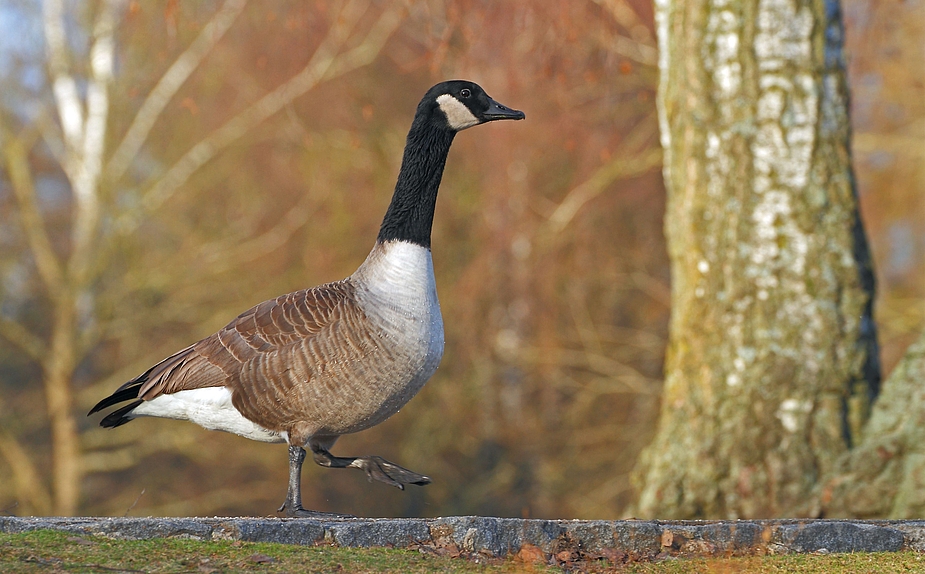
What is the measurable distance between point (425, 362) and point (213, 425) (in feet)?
4.21

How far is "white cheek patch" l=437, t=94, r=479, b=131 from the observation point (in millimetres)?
5797

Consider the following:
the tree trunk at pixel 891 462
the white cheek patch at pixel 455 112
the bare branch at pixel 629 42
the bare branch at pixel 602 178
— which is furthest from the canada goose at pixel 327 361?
the bare branch at pixel 602 178

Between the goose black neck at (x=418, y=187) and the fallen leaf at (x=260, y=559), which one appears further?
the goose black neck at (x=418, y=187)

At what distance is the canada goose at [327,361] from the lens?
16.4 feet

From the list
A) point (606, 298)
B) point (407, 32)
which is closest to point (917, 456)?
point (606, 298)

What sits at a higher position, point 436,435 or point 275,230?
point 275,230

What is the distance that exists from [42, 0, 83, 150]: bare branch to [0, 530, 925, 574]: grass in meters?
14.4

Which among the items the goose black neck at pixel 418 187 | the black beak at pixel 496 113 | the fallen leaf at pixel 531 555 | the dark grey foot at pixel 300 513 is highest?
the black beak at pixel 496 113

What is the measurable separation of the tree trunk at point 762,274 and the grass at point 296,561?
2464 millimetres

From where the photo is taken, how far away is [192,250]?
16641 millimetres

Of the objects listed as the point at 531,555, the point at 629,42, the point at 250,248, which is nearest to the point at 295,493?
the point at 531,555

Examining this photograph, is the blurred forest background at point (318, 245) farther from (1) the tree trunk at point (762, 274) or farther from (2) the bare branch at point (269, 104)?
(1) the tree trunk at point (762, 274)

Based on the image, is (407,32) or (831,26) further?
(407,32)

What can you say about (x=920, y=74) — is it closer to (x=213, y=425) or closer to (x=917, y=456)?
(x=917, y=456)
